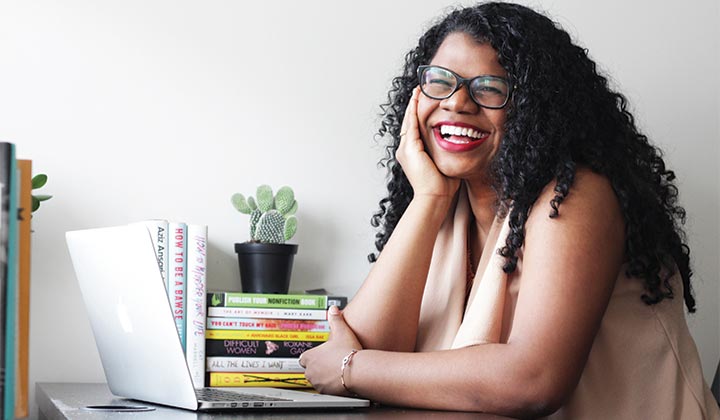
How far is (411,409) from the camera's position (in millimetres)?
1433

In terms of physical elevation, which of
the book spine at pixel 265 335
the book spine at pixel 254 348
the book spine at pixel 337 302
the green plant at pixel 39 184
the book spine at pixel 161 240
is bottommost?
the book spine at pixel 254 348

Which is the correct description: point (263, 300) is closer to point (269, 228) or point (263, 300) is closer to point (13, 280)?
point (269, 228)

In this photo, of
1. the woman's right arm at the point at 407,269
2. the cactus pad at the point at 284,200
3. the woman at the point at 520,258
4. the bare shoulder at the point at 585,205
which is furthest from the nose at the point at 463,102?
the cactus pad at the point at 284,200

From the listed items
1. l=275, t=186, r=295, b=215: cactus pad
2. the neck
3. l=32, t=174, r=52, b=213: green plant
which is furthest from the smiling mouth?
l=32, t=174, r=52, b=213: green plant

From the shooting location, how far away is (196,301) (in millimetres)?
1787

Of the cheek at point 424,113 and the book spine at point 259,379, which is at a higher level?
the cheek at point 424,113

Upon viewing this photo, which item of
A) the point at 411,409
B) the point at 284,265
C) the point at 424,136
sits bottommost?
the point at 411,409

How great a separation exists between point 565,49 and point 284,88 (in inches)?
25.1

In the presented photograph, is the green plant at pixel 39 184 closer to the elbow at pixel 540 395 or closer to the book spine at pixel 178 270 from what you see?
the book spine at pixel 178 270

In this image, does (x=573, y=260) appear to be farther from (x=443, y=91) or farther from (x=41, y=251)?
(x=41, y=251)

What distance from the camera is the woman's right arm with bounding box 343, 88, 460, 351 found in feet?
5.61

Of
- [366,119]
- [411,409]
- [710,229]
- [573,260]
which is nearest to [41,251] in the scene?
[366,119]

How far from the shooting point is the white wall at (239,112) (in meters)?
1.92

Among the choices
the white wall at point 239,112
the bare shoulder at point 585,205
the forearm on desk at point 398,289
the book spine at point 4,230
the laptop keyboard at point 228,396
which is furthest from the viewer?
the white wall at point 239,112
